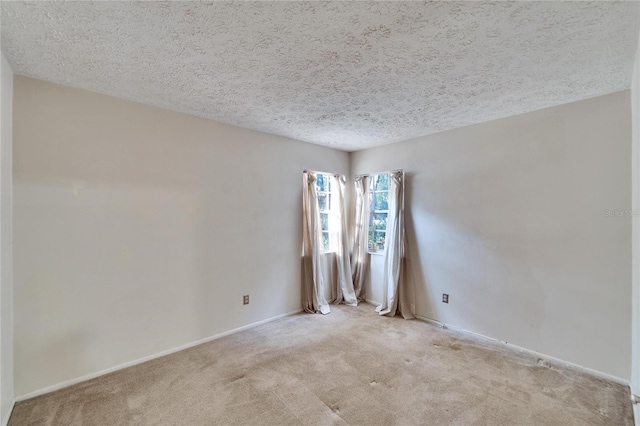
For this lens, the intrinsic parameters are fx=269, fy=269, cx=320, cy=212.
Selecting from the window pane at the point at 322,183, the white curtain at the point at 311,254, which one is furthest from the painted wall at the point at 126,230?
the window pane at the point at 322,183

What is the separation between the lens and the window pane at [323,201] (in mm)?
4339

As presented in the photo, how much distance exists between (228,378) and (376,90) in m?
2.77

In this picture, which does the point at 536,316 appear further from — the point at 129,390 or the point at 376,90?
the point at 129,390

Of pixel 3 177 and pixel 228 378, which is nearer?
pixel 3 177

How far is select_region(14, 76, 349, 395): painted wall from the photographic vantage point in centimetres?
210

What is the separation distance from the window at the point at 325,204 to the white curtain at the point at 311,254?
0.33m

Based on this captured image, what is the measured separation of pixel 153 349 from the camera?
2.64m

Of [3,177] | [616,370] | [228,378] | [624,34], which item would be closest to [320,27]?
[624,34]

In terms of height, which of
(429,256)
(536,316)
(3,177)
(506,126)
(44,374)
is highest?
(506,126)

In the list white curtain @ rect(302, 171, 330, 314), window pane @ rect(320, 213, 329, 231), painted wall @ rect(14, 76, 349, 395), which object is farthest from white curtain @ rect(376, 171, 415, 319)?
painted wall @ rect(14, 76, 349, 395)

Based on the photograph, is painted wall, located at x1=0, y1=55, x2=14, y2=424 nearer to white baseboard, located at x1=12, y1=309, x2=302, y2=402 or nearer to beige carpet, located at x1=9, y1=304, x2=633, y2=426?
white baseboard, located at x1=12, y1=309, x2=302, y2=402

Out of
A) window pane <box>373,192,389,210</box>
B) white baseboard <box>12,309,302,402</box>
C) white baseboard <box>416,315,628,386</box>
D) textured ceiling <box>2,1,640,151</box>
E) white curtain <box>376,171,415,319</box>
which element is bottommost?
white baseboard <box>416,315,628,386</box>

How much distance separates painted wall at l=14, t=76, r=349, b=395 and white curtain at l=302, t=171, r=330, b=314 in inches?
20.0

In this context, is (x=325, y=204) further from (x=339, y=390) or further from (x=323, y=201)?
(x=339, y=390)
